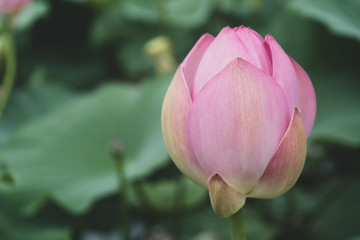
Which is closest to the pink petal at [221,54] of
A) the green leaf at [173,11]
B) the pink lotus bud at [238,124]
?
the pink lotus bud at [238,124]

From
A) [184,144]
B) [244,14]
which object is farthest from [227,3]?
[184,144]

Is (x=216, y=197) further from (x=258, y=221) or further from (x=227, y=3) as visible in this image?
(x=227, y=3)

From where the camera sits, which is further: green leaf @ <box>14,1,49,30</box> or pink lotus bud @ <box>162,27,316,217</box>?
green leaf @ <box>14,1,49,30</box>

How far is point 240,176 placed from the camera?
29 cm

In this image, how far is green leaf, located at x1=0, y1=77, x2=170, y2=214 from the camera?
765 mm

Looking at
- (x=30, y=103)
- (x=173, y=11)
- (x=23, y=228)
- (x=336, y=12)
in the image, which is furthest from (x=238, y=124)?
(x=173, y=11)

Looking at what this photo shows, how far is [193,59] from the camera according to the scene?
34cm

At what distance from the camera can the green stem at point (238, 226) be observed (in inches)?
11.7

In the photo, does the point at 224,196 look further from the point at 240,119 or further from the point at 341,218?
the point at 341,218

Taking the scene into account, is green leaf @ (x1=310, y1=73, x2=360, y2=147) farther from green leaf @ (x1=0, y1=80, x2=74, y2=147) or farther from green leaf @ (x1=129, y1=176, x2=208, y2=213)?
green leaf @ (x1=0, y1=80, x2=74, y2=147)

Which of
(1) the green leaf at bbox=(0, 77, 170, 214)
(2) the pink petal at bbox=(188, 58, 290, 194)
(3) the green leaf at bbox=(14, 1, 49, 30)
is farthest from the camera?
(3) the green leaf at bbox=(14, 1, 49, 30)

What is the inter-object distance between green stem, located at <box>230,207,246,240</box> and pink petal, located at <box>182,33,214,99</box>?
0.28ft

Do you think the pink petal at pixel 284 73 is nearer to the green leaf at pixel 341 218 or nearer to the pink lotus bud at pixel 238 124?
the pink lotus bud at pixel 238 124

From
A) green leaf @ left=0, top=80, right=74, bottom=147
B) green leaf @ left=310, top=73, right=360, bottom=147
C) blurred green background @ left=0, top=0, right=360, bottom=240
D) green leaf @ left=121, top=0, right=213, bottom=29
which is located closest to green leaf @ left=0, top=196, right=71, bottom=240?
blurred green background @ left=0, top=0, right=360, bottom=240
